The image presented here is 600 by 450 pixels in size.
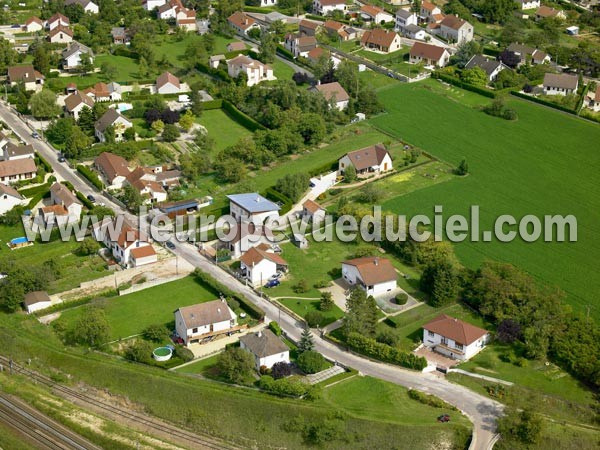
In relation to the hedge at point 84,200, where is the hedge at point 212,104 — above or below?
above

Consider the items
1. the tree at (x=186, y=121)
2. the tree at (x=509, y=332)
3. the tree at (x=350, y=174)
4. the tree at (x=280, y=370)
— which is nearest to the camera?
the tree at (x=280, y=370)

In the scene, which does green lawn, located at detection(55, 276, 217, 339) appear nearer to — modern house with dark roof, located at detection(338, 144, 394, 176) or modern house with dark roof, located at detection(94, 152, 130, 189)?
modern house with dark roof, located at detection(94, 152, 130, 189)

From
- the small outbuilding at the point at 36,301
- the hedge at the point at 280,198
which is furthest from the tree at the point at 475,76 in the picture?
the small outbuilding at the point at 36,301

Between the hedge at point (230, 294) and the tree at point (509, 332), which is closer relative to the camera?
the tree at point (509, 332)

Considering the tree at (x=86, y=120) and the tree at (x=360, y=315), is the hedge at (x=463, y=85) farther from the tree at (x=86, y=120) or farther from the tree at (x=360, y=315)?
the tree at (x=360, y=315)

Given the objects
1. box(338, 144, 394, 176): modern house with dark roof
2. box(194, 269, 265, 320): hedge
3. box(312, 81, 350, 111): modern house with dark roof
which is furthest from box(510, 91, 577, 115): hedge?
box(194, 269, 265, 320): hedge

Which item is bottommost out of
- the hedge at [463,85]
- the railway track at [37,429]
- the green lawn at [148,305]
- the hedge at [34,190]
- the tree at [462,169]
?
the railway track at [37,429]

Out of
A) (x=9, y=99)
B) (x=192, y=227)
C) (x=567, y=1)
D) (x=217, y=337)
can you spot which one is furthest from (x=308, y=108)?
(x=567, y=1)

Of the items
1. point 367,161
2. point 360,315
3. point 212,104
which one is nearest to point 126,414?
point 360,315

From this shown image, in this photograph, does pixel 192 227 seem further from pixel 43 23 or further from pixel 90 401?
pixel 43 23
